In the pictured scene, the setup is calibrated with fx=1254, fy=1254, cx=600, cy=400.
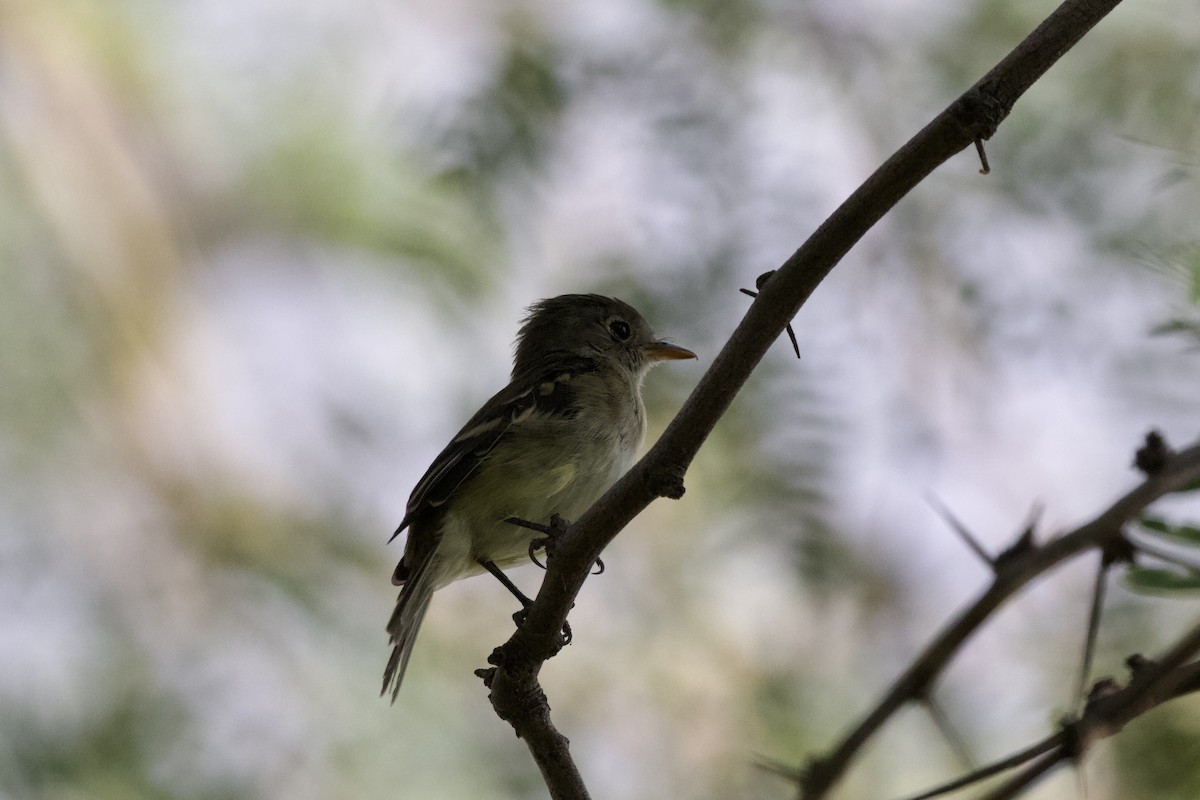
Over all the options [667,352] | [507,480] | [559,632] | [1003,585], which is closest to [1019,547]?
[1003,585]

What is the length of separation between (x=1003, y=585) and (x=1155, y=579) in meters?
0.49

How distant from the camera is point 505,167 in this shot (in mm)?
6105

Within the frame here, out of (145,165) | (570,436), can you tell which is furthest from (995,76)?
(145,165)

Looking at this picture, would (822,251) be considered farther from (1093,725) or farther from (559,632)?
(559,632)

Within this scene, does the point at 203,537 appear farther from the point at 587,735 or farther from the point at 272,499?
A: the point at 587,735

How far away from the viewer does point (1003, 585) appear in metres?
1.71

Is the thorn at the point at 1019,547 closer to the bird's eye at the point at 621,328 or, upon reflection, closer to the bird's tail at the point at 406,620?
the bird's tail at the point at 406,620

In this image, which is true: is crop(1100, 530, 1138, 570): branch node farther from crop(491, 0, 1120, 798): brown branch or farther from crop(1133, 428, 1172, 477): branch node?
crop(491, 0, 1120, 798): brown branch

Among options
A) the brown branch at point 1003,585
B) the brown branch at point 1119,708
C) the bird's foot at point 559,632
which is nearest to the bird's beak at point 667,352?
the bird's foot at point 559,632

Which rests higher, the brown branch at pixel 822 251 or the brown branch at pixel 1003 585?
the brown branch at pixel 822 251

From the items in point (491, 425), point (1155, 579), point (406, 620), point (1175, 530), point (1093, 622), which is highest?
point (491, 425)

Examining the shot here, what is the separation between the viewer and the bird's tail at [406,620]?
4699mm

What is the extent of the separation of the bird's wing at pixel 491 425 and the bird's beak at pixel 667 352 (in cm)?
60

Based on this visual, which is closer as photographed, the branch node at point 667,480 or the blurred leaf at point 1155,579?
the blurred leaf at point 1155,579
